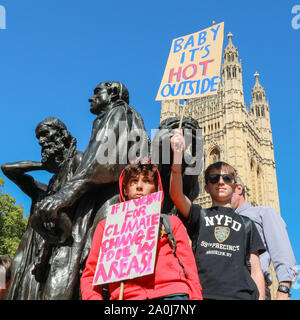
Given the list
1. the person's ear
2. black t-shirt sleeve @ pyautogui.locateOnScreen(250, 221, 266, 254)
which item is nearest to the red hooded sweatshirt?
black t-shirt sleeve @ pyautogui.locateOnScreen(250, 221, 266, 254)

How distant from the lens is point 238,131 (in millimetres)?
38938

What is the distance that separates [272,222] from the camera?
2465 mm

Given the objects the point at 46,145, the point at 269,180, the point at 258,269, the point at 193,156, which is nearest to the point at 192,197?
the point at 193,156

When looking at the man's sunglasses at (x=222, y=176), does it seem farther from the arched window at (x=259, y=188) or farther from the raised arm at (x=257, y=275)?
the arched window at (x=259, y=188)

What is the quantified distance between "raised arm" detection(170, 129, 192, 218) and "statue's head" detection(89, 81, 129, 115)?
847 millimetres

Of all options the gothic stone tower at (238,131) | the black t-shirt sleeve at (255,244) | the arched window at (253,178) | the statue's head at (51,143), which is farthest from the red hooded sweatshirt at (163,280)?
the arched window at (253,178)

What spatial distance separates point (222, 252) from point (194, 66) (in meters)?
1.21

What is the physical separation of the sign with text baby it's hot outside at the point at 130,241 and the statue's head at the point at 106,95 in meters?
1.01

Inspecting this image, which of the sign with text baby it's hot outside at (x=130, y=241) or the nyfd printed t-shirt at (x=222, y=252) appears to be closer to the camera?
the sign with text baby it's hot outside at (x=130, y=241)

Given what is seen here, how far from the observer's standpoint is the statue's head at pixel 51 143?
288 cm

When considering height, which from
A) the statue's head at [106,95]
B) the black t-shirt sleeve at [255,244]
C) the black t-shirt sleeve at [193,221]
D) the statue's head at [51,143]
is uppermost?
the statue's head at [106,95]

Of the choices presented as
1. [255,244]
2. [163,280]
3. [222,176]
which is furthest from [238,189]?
[163,280]

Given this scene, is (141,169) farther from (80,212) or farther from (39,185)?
(39,185)
